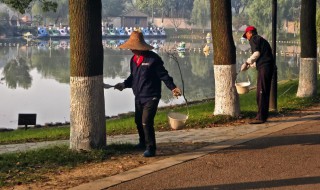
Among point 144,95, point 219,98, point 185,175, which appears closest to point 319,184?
point 185,175

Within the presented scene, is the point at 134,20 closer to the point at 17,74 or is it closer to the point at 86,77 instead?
the point at 17,74

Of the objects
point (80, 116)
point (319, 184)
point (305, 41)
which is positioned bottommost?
point (319, 184)

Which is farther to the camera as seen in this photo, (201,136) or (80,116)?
(201,136)

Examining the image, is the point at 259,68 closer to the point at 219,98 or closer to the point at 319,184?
the point at 219,98

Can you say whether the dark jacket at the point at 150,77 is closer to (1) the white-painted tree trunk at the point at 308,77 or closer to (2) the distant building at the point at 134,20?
(1) the white-painted tree trunk at the point at 308,77

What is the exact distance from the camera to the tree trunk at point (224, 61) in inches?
448

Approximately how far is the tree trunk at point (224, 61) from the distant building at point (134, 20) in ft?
362

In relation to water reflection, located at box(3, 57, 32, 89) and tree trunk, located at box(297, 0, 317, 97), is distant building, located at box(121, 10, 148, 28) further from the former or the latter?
tree trunk, located at box(297, 0, 317, 97)

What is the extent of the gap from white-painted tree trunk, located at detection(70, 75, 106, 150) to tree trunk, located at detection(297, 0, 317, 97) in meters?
8.20

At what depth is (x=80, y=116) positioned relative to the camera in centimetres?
769

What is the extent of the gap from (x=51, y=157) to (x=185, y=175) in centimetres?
183

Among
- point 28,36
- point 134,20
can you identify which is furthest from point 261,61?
point 134,20

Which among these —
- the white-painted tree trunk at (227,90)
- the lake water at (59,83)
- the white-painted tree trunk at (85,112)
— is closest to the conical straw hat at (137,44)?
the white-painted tree trunk at (85,112)

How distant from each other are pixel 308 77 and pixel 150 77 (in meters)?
8.09
